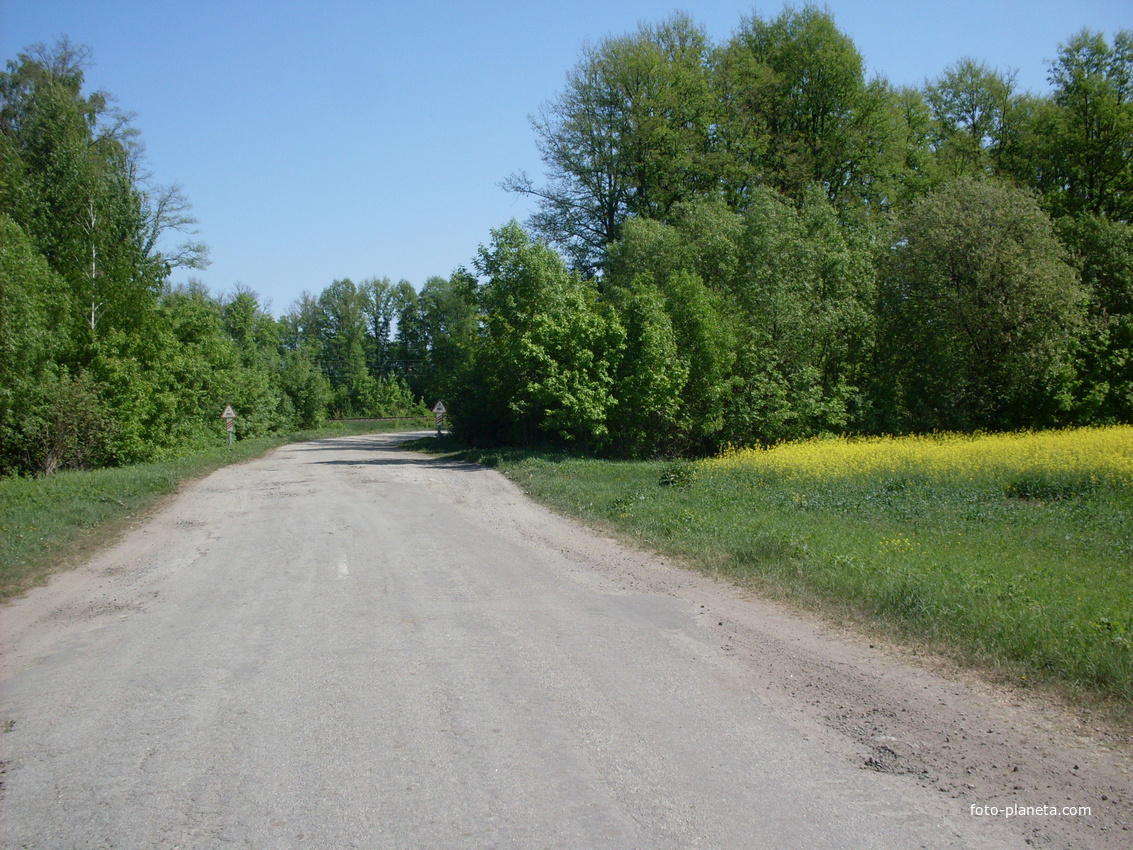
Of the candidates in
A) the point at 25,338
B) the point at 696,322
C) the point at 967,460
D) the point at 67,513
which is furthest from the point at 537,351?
the point at 25,338

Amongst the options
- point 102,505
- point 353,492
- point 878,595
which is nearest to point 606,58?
point 353,492

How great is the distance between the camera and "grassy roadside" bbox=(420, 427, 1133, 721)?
695 centimetres

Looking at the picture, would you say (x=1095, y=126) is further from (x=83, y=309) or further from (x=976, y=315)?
(x=83, y=309)

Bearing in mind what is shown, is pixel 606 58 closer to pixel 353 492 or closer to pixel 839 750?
pixel 353 492

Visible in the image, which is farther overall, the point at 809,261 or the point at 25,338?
the point at 809,261

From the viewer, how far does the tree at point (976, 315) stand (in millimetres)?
29562

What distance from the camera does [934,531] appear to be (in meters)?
12.2

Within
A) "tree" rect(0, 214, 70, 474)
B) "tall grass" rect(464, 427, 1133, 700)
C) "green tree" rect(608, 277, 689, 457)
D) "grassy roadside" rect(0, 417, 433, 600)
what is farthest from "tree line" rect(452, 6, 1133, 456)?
"tree" rect(0, 214, 70, 474)

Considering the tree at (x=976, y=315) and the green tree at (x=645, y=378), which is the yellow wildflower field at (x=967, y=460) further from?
the tree at (x=976, y=315)

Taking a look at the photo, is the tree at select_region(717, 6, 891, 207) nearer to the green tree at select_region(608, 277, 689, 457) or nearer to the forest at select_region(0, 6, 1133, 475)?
the forest at select_region(0, 6, 1133, 475)

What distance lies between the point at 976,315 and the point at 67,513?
3115 centimetres

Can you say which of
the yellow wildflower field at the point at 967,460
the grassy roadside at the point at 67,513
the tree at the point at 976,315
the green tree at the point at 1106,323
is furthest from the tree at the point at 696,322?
the grassy roadside at the point at 67,513

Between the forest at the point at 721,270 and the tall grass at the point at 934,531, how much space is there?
640 centimetres

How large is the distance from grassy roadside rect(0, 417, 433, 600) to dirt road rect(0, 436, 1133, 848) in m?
2.03
